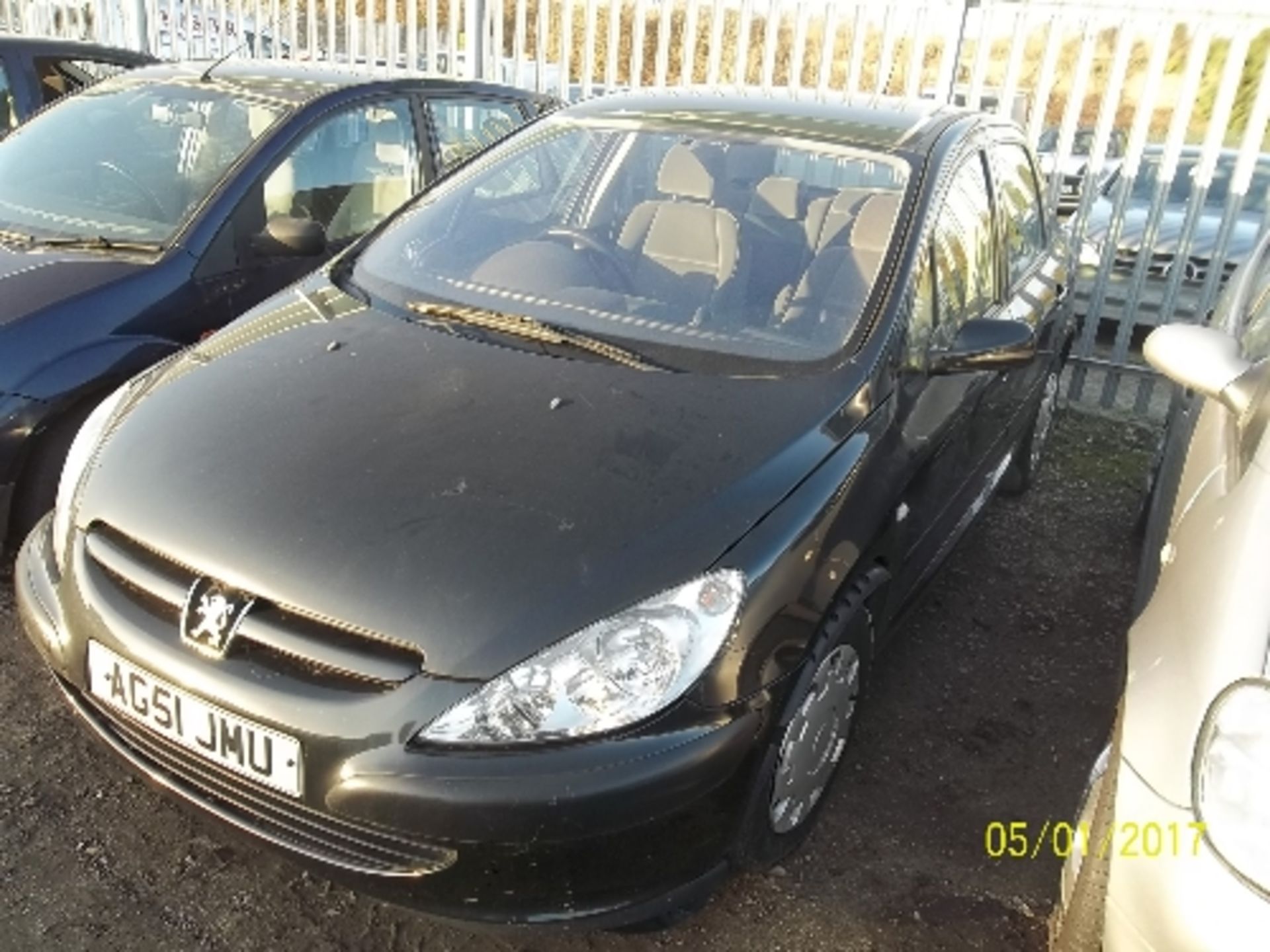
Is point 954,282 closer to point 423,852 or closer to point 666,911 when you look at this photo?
point 666,911

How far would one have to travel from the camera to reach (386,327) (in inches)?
105

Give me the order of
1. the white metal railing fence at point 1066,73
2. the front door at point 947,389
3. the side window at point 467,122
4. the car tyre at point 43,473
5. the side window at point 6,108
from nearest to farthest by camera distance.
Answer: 1. the front door at point 947,389
2. the car tyre at point 43,473
3. the side window at point 467,122
4. the side window at point 6,108
5. the white metal railing fence at point 1066,73

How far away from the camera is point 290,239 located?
3594mm

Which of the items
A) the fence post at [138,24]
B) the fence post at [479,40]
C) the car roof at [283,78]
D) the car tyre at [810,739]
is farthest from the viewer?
the fence post at [138,24]

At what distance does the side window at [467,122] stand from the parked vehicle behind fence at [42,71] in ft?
5.83

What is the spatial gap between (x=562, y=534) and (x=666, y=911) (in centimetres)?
72

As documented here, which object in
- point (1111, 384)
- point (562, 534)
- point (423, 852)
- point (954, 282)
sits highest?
point (954, 282)

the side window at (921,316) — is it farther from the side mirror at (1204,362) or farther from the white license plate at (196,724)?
the white license plate at (196,724)

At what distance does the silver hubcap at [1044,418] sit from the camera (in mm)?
4547

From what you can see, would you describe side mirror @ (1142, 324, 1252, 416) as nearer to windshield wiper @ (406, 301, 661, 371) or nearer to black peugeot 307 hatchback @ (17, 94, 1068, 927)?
black peugeot 307 hatchback @ (17, 94, 1068, 927)

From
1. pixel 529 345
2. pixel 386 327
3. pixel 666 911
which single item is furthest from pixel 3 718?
pixel 666 911

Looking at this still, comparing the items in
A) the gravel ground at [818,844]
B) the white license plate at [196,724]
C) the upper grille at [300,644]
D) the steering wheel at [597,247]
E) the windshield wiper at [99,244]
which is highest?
the steering wheel at [597,247]

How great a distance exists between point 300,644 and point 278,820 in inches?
13.2

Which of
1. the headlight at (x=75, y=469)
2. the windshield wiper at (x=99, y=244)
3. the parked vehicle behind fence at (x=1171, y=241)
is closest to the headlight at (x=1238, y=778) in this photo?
the headlight at (x=75, y=469)
